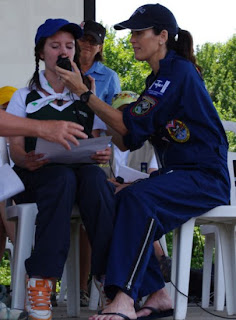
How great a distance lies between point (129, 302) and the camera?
9.09ft

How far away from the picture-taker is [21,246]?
2986 millimetres

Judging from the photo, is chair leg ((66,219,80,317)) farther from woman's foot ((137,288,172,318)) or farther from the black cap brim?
the black cap brim

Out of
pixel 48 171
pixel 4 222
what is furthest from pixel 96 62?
pixel 48 171

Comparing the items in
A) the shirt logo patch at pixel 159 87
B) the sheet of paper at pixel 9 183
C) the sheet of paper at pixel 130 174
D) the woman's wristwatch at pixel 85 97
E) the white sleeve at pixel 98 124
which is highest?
the shirt logo patch at pixel 159 87

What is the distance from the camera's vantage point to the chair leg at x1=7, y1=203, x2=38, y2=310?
9.62ft

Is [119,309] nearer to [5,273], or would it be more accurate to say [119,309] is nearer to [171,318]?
[171,318]

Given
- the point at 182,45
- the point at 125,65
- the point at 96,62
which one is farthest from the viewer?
the point at 125,65

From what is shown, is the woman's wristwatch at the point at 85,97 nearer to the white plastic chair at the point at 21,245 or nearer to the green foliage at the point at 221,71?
the white plastic chair at the point at 21,245

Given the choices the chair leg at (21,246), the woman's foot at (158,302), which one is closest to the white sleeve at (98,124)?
the chair leg at (21,246)

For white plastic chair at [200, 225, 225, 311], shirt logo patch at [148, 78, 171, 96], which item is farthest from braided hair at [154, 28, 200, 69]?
white plastic chair at [200, 225, 225, 311]

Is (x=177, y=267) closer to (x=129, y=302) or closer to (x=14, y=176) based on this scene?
(x=129, y=302)

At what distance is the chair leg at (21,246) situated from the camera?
9.62ft

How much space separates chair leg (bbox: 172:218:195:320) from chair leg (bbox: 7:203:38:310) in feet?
1.97

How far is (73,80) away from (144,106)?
312mm
